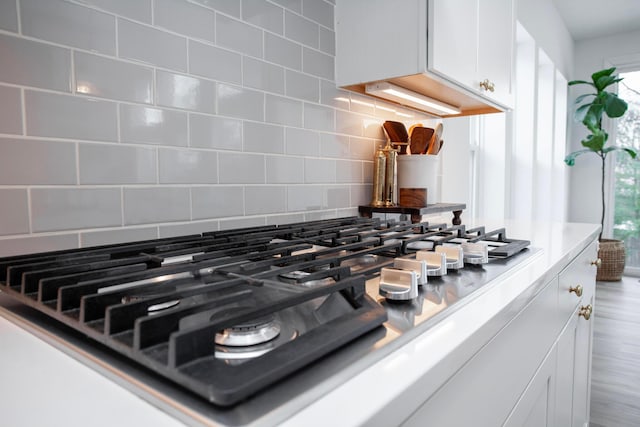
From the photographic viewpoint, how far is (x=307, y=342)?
0.36m

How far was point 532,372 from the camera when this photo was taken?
0.81 m

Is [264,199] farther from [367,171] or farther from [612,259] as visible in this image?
[612,259]

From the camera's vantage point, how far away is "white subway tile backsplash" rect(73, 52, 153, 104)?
82cm

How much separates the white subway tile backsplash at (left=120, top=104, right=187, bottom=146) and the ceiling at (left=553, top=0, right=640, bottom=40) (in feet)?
13.9

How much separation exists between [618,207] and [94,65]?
553 centimetres

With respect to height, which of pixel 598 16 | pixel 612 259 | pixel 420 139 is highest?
pixel 598 16

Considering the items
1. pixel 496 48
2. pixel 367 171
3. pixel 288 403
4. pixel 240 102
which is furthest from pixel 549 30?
pixel 288 403

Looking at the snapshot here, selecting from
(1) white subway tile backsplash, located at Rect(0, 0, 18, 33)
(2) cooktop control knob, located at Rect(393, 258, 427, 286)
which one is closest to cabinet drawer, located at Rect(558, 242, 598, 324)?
(2) cooktop control knob, located at Rect(393, 258, 427, 286)

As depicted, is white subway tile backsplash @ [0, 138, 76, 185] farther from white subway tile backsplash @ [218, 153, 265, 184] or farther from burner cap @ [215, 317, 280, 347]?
burner cap @ [215, 317, 280, 347]

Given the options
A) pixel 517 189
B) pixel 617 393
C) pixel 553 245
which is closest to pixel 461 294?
pixel 553 245

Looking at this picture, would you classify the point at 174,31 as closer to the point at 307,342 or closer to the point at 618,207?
the point at 307,342

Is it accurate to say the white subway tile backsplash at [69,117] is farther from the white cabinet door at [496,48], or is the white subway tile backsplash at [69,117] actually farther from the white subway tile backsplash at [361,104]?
the white cabinet door at [496,48]

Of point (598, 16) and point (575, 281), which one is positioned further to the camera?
point (598, 16)

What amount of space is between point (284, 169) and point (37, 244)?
68 centimetres
